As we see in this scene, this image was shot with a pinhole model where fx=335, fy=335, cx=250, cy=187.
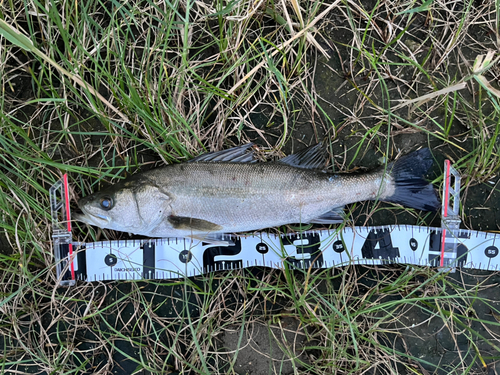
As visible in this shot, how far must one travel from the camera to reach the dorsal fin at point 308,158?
3.42m

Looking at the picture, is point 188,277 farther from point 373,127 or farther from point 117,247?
point 373,127

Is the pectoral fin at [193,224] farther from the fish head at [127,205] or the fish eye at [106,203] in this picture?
the fish eye at [106,203]

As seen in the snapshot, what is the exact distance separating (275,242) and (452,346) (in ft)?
7.21

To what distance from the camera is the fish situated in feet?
10.6

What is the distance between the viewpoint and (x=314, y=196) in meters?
3.29

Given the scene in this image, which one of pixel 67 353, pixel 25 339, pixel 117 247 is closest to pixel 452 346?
pixel 117 247

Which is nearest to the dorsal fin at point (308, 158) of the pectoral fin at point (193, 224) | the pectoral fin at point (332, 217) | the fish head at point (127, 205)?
the pectoral fin at point (332, 217)

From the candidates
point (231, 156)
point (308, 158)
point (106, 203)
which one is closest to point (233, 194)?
point (231, 156)

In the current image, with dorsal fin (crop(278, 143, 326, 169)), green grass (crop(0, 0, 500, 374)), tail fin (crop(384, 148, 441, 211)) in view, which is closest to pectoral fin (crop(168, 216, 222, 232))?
green grass (crop(0, 0, 500, 374))

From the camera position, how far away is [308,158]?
11.3ft

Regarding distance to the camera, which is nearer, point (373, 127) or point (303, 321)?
point (303, 321)

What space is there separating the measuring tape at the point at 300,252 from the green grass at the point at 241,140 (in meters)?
0.14

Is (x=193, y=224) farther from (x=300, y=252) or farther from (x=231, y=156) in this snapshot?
(x=300, y=252)

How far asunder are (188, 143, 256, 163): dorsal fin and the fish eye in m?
0.91
